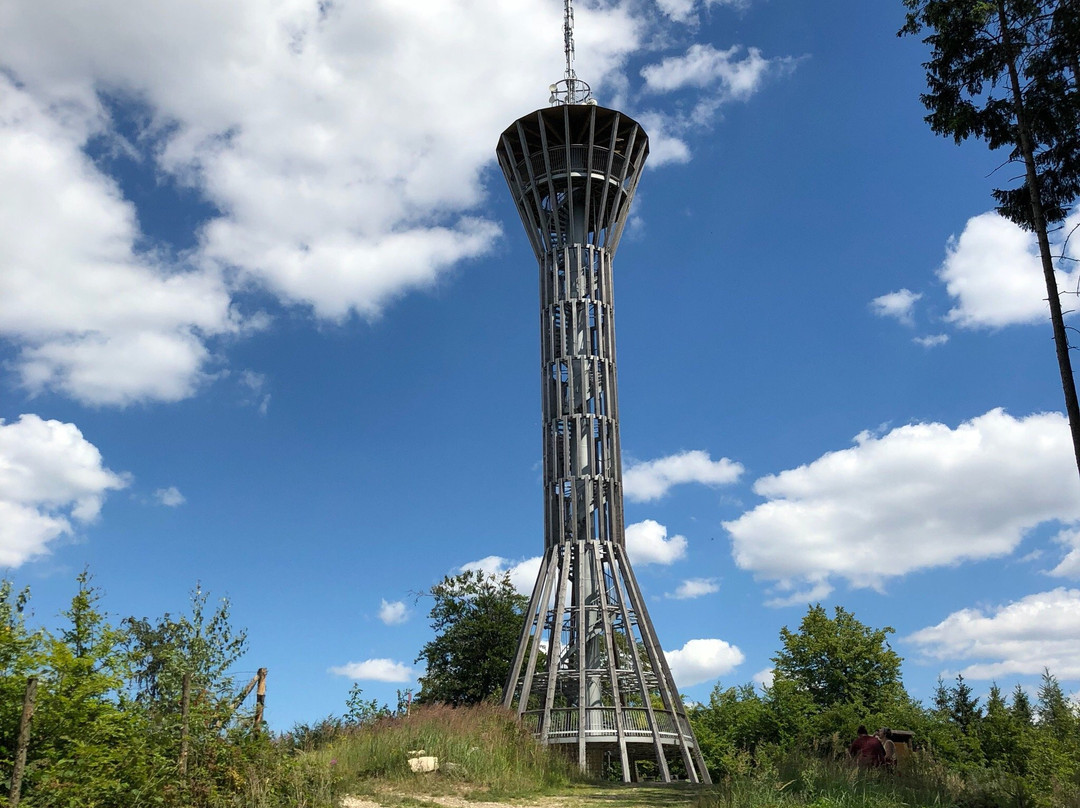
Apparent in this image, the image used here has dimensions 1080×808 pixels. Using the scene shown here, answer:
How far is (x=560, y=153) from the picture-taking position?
30891mm

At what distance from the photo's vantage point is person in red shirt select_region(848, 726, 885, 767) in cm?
1235

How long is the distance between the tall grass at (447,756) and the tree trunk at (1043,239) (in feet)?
33.4

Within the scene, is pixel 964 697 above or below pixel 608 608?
below

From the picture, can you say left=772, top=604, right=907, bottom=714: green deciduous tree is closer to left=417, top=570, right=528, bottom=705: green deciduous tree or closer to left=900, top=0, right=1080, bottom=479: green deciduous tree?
left=417, top=570, right=528, bottom=705: green deciduous tree

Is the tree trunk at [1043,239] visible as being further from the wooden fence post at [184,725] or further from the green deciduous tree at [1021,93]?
the wooden fence post at [184,725]

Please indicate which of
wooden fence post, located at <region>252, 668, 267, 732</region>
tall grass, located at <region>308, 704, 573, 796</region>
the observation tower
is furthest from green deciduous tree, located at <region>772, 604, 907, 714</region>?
wooden fence post, located at <region>252, 668, 267, 732</region>

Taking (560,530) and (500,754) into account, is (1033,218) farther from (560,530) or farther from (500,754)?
(560,530)

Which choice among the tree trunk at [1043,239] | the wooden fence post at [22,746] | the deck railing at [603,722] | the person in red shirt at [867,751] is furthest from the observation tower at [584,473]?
the wooden fence post at [22,746]

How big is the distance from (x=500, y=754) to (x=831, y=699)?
27.0 meters

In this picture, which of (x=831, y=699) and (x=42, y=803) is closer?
(x=42, y=803)

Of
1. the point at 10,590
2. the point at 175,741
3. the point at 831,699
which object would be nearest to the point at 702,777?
the point at 831,699

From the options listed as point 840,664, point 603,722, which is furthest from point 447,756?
point 840,664

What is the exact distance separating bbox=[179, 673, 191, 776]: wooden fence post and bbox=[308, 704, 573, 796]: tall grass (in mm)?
2840

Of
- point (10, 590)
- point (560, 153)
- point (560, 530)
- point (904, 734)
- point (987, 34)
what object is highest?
point (560, 153)
